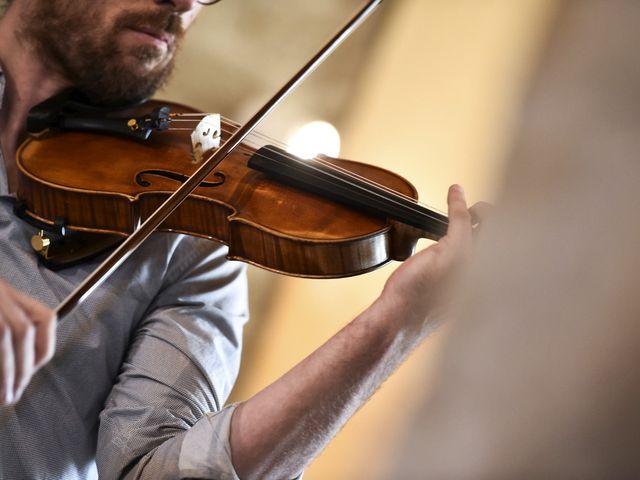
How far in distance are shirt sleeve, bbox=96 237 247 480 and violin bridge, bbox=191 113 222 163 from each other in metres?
0.16

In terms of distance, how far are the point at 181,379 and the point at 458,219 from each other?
45 centimetres

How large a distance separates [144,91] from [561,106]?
0.87m

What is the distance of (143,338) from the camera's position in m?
1.03

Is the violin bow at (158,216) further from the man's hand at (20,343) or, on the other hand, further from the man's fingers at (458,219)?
the man's fingers at (458,219)

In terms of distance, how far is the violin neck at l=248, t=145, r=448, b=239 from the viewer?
87 cm

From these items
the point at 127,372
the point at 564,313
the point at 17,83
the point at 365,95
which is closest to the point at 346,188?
the point at 127,372

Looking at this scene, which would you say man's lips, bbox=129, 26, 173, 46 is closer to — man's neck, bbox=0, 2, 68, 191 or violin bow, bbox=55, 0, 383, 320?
man's neck, bbox=0, 2, 68, 191

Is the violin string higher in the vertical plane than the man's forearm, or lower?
higher

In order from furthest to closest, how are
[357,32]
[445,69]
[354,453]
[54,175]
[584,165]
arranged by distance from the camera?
[357,32] < [445,69] < [354,453] < [54,175] < [584,165]

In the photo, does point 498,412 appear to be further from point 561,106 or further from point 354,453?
point 354,453

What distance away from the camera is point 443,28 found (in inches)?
97.9

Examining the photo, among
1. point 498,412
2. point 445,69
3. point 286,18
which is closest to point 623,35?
point 498,412

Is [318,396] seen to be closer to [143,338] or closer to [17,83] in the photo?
[143,338]

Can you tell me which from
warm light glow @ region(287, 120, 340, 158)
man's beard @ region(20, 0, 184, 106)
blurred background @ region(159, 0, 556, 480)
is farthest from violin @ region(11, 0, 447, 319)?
warm light glow @ region(287, 120, 340, 158)
